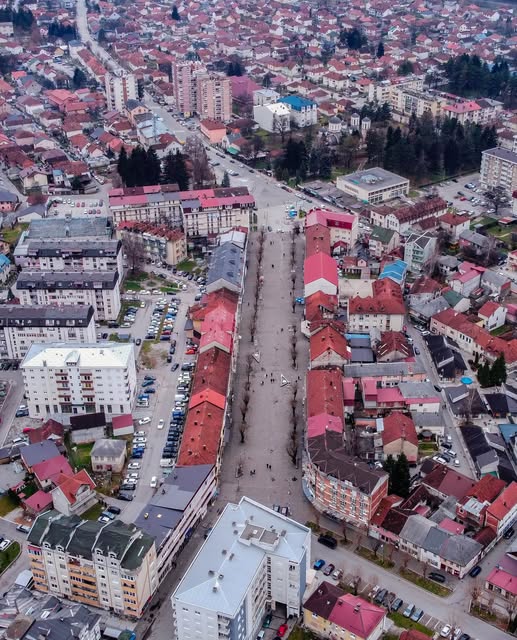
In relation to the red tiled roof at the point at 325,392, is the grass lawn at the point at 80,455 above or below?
below

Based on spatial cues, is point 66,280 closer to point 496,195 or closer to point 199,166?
point 199,166

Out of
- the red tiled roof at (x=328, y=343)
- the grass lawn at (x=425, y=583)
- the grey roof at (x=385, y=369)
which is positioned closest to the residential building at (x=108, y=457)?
the red tiled roof at (x=328, y=343)

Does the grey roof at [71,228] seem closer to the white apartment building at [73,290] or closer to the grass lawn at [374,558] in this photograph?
the white apartment building at [73,290]

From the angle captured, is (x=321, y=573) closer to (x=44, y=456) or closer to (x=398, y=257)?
(x=44, y=456)

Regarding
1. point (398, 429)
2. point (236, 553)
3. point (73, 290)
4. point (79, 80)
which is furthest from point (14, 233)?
point (79, 80)

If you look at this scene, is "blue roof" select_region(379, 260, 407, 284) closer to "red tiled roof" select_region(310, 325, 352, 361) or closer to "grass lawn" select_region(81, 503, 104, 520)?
"red tiled roof" select_region(310, 325, 352, 361)

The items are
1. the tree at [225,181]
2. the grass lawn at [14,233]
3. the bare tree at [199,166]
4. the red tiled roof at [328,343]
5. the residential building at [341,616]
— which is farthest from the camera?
the bare tree at [199,166]

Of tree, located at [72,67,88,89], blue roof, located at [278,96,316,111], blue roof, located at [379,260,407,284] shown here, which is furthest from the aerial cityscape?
tree, located at [72,67,88,89]
